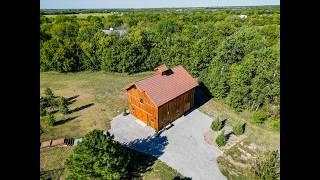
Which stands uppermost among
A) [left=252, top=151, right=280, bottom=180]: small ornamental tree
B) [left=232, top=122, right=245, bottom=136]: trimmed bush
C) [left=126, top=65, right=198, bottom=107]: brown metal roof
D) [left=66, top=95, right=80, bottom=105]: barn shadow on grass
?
[left=126, top=65, right=198, bottom=107]: brown metal roof

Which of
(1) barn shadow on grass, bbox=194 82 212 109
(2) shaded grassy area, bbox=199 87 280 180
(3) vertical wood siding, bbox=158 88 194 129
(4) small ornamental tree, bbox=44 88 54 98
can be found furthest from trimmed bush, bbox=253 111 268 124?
(4) small ornamental tree, bbox=44 88 54 98

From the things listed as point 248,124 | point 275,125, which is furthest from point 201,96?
point 275,125

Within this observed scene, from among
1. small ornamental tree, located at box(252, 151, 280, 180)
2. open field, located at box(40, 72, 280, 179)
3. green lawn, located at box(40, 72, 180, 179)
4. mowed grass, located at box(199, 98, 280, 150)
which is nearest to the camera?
small ornamental tree, located at box(252, 151, 280, 180)

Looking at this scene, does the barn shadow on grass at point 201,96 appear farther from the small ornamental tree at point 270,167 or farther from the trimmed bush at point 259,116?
the small ornamental tree at point 270,167

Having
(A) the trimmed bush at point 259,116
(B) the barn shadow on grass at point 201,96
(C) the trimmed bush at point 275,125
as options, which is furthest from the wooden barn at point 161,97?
(C) the trimmed bush at point 275,125

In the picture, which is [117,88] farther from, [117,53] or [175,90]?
[175,90]

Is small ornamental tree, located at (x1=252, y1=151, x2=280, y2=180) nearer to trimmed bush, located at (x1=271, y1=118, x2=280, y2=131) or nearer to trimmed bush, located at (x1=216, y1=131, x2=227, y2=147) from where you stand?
trimmed bush, located at (x1=216, y1=131, x2=227, y2=147)

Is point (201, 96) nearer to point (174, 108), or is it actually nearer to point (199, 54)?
point (199, 54)
